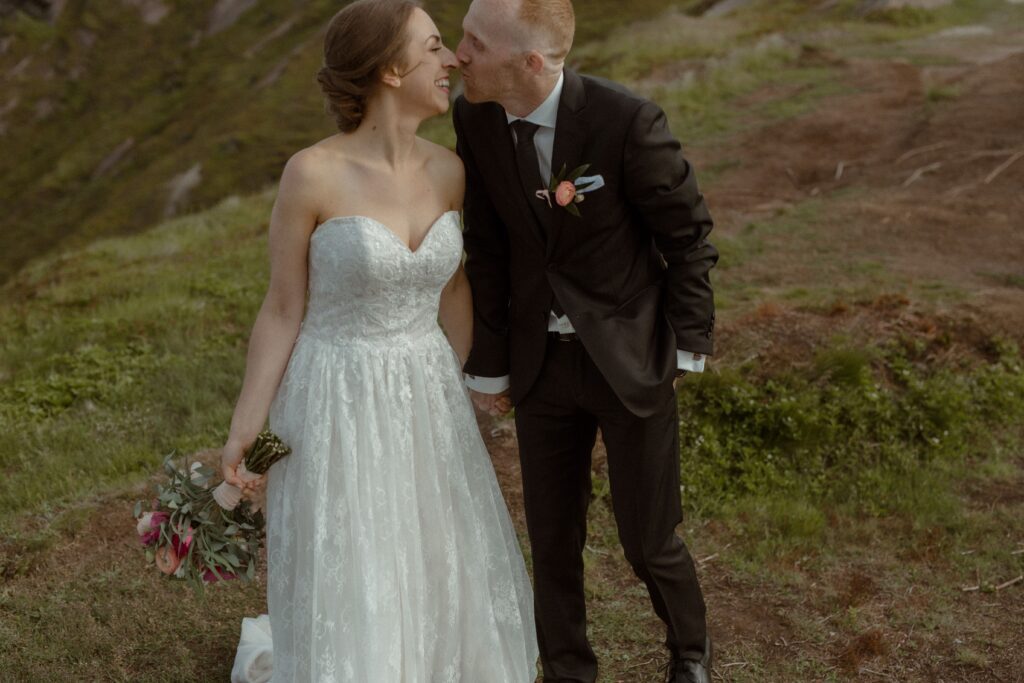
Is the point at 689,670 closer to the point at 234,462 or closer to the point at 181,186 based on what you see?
the point at 234,462

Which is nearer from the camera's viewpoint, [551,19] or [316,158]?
[551,19]

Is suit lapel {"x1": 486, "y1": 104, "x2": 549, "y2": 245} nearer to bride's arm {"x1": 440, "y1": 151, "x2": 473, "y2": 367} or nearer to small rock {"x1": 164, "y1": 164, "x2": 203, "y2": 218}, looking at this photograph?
bride's arm {"x1": 440, "y1": 151, "x2": 473, "y2": 367}

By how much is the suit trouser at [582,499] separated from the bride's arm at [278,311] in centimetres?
87

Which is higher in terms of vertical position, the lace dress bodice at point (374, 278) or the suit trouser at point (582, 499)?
the lace dress bodice at point (374, 278)

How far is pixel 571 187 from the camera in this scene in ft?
10.9

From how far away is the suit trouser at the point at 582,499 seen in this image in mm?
3615

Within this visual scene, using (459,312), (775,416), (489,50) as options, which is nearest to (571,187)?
(489,50)

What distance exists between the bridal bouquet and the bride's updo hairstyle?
1.38 meters

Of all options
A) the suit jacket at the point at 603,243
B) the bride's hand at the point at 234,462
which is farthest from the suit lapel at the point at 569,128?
the bride's hand at the point at 234,462

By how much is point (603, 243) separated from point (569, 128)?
0.40 metres

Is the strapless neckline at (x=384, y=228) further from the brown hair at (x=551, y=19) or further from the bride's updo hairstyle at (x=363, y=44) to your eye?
the brown hair at (x=551, y=19)

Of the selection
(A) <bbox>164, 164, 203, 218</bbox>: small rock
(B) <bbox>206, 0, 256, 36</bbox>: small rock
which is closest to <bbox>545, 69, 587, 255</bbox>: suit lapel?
(A) <bbox>164, 164, 203, 218</bbox>: small rock

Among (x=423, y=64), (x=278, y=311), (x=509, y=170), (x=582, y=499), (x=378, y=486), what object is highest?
(x=423, y=64)

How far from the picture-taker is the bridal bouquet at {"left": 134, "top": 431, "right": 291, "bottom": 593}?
11.5 feet
